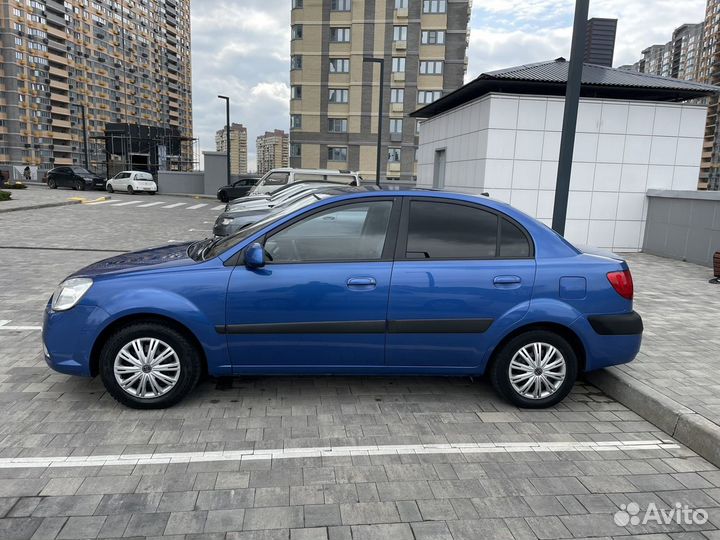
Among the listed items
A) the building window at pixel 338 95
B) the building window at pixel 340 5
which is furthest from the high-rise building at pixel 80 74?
the building window at pixel 340 5

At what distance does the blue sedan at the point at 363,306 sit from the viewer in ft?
12.5

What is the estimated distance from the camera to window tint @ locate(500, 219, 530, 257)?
4.05 m

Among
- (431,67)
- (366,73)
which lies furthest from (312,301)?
(431,67)

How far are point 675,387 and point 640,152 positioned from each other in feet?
32.7

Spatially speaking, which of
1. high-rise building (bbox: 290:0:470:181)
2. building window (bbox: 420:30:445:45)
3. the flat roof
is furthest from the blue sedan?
building window (bbox: 420:30:445:45)

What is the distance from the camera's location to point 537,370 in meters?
4.10

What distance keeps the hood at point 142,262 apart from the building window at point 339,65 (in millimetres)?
49723

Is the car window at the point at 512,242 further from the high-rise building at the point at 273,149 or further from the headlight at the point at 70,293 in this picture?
the high-rise building at the point at 273,149

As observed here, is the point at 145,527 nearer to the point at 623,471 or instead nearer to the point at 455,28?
the point at 623,471

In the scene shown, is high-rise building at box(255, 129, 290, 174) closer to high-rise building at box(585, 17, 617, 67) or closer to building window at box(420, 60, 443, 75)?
building window at box(420, 60, 443, 75)

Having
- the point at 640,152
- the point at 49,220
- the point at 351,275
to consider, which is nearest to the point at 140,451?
the point at 351,275

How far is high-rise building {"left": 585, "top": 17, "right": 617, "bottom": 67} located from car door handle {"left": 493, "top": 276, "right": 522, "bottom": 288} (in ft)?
51.7

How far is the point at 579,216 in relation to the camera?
1282 centimetres

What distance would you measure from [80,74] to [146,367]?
113425 mm
